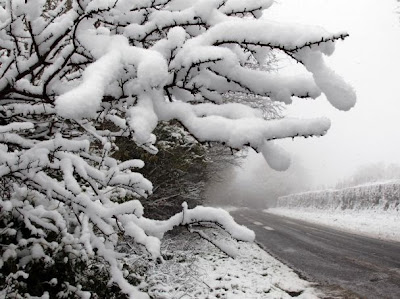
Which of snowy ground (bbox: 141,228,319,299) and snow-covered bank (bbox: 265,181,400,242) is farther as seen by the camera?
snow-covered bank (bbox: 265,181,400,242)

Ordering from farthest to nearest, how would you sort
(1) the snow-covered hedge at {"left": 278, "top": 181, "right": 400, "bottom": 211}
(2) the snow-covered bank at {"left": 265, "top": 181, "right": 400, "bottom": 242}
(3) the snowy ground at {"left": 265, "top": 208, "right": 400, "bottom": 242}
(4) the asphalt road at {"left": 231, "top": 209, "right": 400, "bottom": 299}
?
(1) the snow-covered hedge at {"left": 278, "top": 181, "right": 400, "bottom": 211}, (2) the snow-covered bank at {"left": 265, "top": 181, "right": 400, "bottom": 242}, (3) the snowy ground at {"left": 265, "top": 208, "right": 400, "bottom": 242}, (4) the asphalt road at {"left": 231, "top": 209, "right": 400, "bottom": 299}

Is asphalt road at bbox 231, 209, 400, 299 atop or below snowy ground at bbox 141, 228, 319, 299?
below

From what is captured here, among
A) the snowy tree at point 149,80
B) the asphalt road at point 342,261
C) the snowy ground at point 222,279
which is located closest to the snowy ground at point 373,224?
the asphalt road at point 342,261

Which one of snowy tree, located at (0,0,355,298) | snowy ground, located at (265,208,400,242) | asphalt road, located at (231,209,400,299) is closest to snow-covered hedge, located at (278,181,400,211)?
snowy ground, located at (265,208,400,242)

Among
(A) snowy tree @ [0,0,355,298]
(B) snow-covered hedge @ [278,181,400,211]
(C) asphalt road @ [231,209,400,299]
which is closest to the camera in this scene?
(A) snowy tree @ [0,0,355,298]

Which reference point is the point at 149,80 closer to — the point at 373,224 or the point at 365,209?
the point at 373,224

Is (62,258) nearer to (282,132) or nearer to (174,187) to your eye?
(282,132)

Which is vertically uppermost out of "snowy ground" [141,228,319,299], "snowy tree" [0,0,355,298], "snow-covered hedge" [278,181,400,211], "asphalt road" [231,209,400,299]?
"snowy tree" [0,0,355,298]

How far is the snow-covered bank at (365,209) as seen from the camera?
15.9 m

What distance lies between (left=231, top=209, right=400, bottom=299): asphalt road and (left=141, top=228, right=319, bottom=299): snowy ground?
52cm

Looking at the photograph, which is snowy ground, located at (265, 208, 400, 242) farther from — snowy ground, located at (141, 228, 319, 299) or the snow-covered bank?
snowy ground, located at (141, 228, 319, 299)

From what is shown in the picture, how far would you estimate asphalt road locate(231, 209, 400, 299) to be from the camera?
20.9 ft

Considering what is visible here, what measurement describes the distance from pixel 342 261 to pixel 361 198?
16.3 meters

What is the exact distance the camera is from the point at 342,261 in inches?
344
